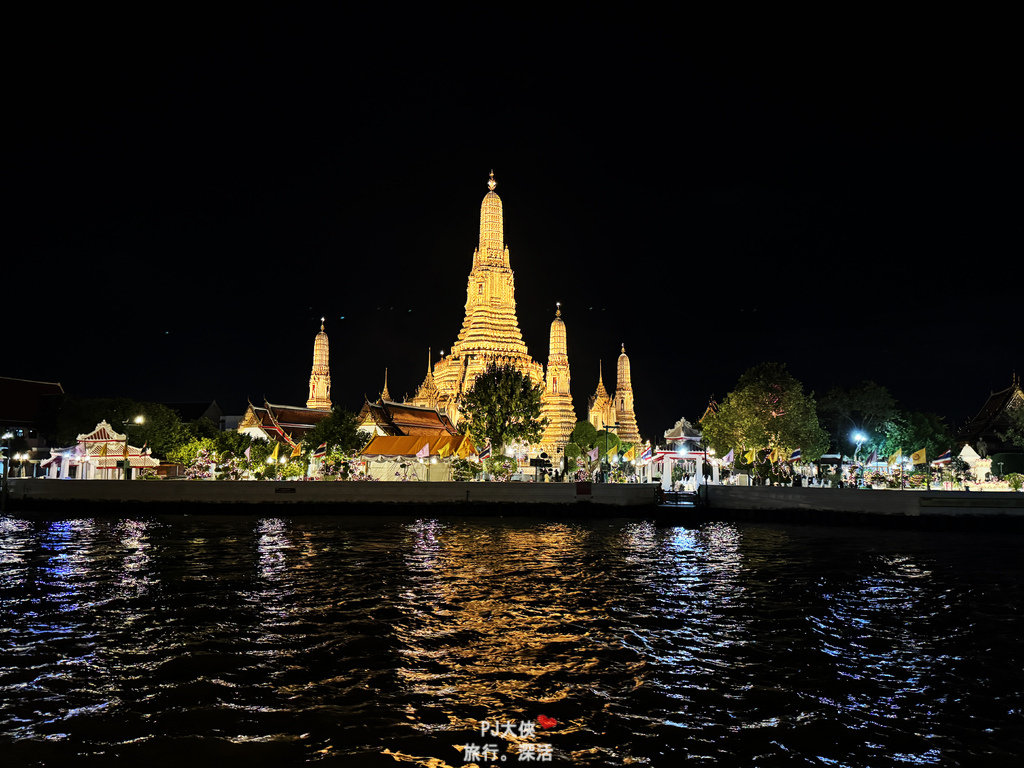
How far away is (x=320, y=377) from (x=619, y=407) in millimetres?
38811

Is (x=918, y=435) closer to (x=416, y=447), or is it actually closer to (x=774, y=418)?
(x=774, y=418)

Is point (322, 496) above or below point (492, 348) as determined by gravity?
below

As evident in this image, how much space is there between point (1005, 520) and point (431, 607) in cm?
2962

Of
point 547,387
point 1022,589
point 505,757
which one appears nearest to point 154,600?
point 505,757

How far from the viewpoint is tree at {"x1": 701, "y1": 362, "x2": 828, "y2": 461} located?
4925 centimetres

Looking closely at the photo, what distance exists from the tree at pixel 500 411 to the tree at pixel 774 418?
A: 13.5m

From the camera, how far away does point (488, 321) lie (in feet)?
271

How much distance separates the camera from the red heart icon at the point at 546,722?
9.26m

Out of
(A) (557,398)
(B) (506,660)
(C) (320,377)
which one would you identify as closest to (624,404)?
(A) (557,398)

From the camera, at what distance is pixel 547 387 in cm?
8856

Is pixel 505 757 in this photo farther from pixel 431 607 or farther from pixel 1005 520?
pixel 1005 520

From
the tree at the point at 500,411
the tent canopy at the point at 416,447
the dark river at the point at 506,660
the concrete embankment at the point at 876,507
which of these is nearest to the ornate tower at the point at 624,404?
the tree at the point at 500,411

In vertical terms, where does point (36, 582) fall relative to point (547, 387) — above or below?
below

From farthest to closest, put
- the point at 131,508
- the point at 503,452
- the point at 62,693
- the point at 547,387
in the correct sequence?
1. the point at 547,387
2. the point at 503,452
3. the point at 131,508
4. the point at 62,693
